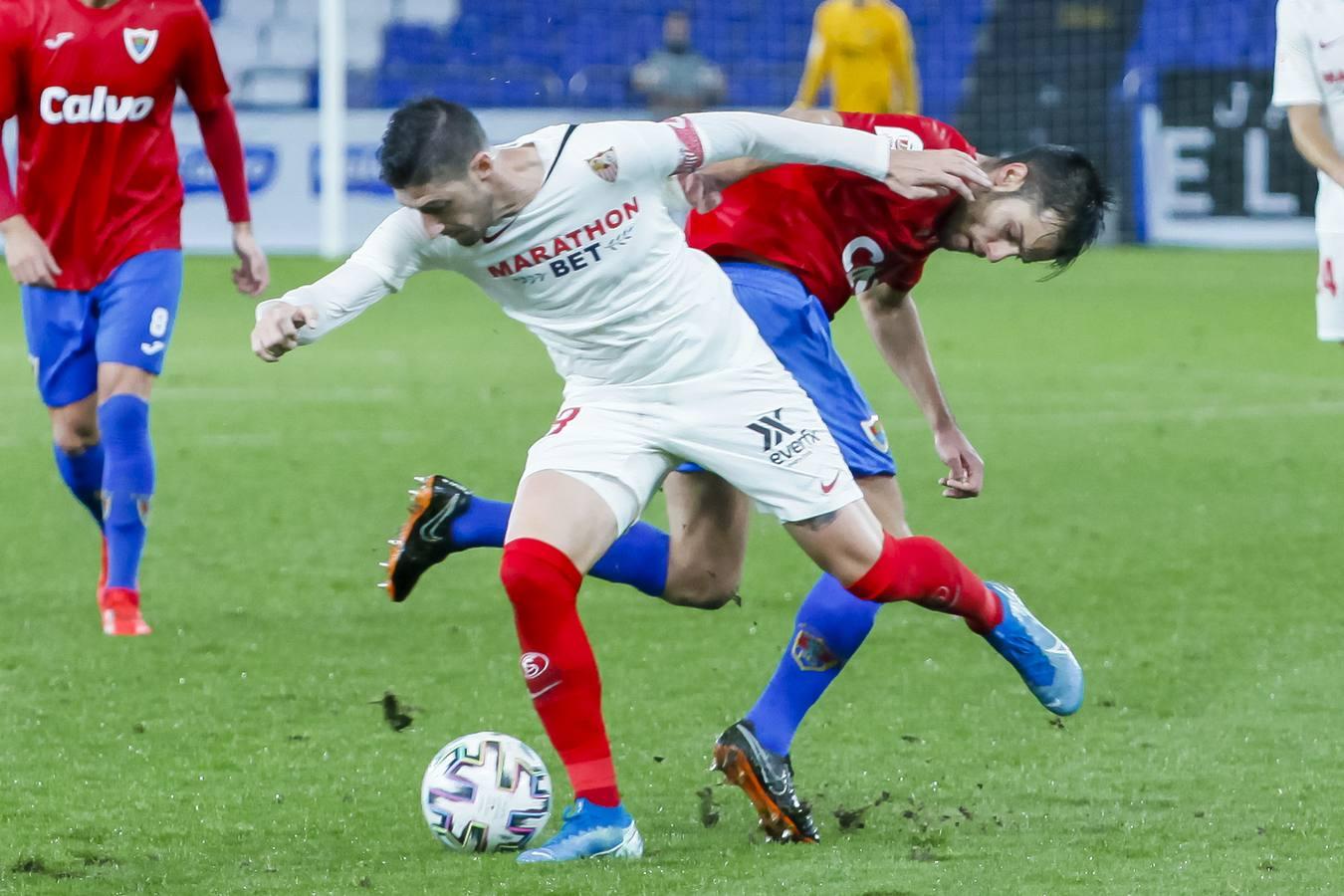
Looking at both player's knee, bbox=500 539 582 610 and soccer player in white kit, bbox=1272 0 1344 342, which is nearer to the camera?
player's knee, bbox=500 539 582 610

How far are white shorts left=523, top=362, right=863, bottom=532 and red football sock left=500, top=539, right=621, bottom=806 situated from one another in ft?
0.73

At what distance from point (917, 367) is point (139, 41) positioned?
8.55 feet

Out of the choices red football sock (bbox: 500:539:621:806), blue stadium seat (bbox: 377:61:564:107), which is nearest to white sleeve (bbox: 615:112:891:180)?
red football sock (bbox: 500:539:621:806)

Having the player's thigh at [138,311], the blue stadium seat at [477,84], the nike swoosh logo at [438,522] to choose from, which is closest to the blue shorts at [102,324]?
the player's thigh at [138,311]

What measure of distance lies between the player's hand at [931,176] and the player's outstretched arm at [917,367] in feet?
1.63

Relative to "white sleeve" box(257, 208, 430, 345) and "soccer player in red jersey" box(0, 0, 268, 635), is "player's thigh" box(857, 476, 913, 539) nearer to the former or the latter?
"white sleeve" box(257, 208, 430, 345)

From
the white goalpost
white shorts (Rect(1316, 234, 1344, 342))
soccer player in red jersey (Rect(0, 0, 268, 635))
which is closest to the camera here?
soccer player in red jersey (Rect(0, 0, 268, 635))

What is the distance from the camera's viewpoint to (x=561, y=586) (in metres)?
3.87

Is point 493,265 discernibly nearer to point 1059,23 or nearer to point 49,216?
point 49,216

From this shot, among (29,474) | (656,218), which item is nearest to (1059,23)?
(29,474)

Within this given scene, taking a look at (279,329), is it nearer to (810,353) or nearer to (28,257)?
(810,353)

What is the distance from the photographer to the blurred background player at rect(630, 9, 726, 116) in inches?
815

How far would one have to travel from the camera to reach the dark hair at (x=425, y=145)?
3732 mm

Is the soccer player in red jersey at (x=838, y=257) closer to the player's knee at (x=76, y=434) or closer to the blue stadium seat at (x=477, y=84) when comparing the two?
the player's knee at (x=76, y=434)
